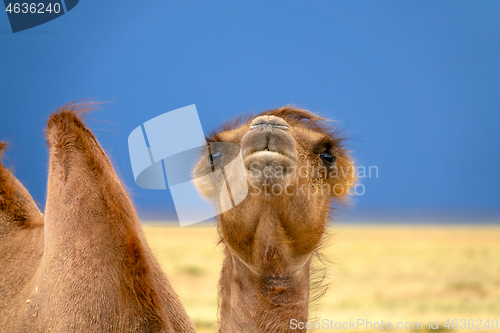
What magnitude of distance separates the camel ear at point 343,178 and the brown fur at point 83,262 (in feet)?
3.81

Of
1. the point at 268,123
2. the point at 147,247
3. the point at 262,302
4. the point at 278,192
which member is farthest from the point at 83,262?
the point at 268,123

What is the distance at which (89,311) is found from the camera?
6.56ft

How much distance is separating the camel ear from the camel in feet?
0.43

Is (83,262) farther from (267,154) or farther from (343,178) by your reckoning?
(343,178)

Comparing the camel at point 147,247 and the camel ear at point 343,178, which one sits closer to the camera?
the camel at point 147,247

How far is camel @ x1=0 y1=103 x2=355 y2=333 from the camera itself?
2.04 m

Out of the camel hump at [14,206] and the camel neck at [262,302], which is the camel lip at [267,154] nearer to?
the camel neck at [262,302]

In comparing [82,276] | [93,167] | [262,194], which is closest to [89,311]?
[82,276]

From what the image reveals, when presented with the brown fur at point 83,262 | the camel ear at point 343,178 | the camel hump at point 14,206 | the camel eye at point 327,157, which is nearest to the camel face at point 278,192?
the camel eye at point 327,157

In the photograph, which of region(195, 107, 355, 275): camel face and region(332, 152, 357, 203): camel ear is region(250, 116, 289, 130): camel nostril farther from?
region(332, 152, 357, 203): camel ear

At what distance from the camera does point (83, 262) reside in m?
2.09

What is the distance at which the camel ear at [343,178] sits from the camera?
2594 mm

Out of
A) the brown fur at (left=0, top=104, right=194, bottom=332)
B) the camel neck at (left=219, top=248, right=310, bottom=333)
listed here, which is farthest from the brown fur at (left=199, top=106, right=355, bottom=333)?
the brown fur at (left=0, top=104, right=194, bottom=332)

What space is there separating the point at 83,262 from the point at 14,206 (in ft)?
3.15
